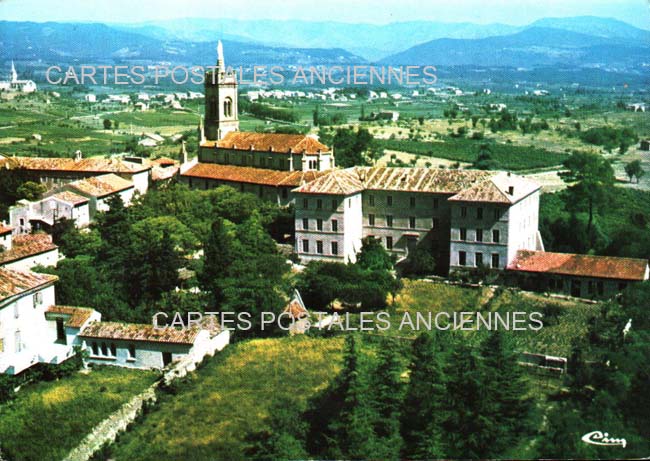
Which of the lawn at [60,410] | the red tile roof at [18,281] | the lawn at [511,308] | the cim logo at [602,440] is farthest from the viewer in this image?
the lawn at [511,308]

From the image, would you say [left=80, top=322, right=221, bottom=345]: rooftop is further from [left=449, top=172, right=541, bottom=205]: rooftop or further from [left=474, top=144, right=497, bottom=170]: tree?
[left=474, top=144, right=497, bottom=170]: tree

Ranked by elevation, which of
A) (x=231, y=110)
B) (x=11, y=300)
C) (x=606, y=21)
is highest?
(x=606, y=21)

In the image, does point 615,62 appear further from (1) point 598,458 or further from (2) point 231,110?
(1) point 598,458

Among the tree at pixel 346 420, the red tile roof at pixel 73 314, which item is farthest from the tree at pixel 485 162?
the tree at pixel 346 420

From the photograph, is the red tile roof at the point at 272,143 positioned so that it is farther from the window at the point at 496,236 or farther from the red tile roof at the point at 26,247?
the red tile roof at the point at 26,247

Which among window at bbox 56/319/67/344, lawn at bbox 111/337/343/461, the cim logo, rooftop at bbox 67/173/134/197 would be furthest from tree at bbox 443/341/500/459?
rooftop at bbox 67/173/134/197

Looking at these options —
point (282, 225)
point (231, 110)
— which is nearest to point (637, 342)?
point (282, 225)

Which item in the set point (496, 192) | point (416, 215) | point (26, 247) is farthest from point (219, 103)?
point (496, 192)
